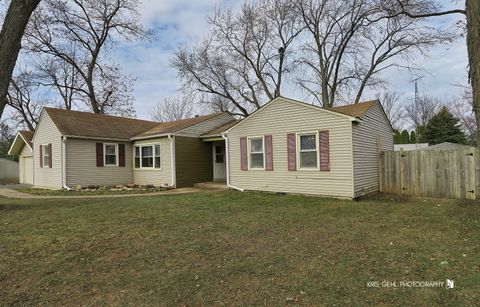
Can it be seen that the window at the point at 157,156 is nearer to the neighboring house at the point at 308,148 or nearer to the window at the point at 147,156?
the window at the point at 147,156

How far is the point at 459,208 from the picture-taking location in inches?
344

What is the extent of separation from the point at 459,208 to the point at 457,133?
2563 centimetres

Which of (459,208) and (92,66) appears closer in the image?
(459,208)

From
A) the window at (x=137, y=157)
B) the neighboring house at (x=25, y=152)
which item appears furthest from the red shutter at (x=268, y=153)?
the neighboring house at (x=25, y=152)

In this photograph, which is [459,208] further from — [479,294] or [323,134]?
[479,294]

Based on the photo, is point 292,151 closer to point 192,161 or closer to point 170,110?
point 192,161

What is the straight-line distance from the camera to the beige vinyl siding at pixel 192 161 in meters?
16.1

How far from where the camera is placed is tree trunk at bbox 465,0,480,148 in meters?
4.98

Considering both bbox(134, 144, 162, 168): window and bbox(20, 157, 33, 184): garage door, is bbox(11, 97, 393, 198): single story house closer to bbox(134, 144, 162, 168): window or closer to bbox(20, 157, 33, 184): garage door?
bbox(134, 144, 162, 168): window

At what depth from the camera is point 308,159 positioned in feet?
37.9

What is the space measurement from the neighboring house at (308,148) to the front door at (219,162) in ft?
12.7

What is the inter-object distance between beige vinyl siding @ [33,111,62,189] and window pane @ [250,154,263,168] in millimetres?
9553

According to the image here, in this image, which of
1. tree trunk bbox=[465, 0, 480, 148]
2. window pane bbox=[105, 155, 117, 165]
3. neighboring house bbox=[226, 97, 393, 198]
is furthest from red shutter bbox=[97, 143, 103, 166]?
tree trunk bbox=[465, 0, 480, 148]

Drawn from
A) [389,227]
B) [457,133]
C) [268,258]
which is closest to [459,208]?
[389,227]
